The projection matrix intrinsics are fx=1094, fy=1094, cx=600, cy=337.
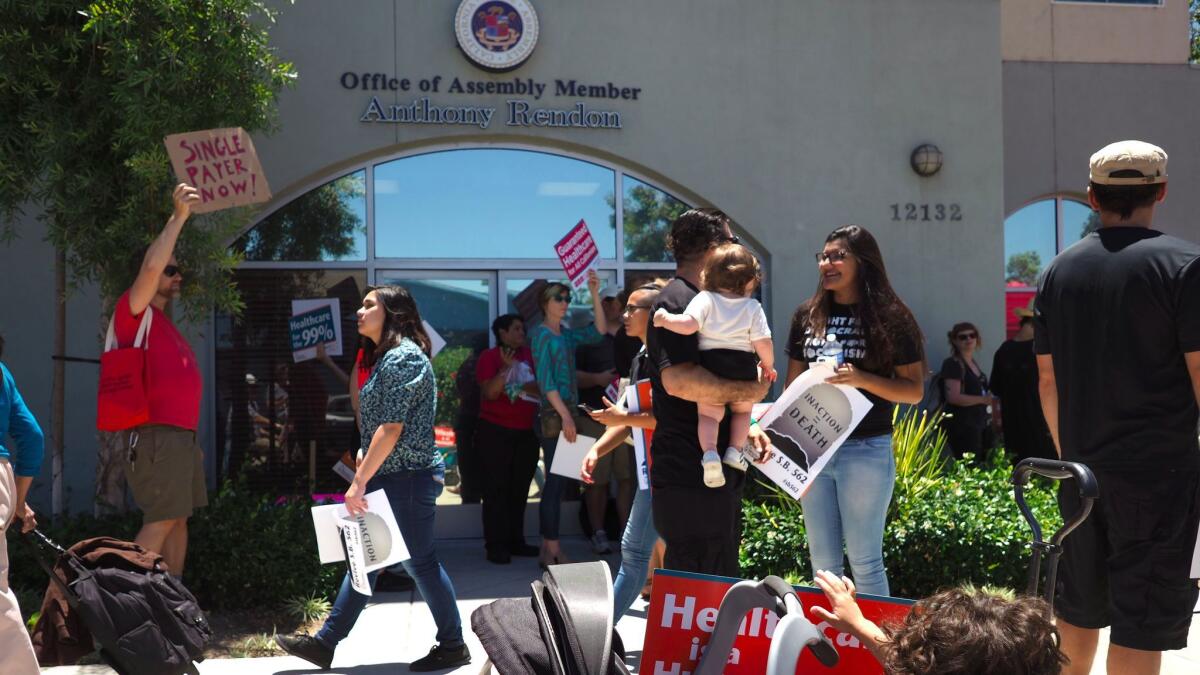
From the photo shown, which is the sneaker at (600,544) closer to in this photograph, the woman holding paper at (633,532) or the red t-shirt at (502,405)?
the red t-shirt at (502,405)

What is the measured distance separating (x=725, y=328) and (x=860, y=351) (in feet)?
2.84

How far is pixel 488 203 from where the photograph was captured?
373 inches

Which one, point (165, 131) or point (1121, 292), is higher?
point (165, 131)

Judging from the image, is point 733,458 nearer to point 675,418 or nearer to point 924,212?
point 675,418

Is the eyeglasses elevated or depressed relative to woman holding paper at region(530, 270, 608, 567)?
elevated

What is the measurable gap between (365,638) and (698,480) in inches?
119

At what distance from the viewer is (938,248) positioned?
9922mm

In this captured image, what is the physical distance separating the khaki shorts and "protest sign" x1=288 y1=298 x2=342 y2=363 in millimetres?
2850

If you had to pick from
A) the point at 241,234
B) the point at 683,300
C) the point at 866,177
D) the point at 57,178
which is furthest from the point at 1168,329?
the point at 241,234

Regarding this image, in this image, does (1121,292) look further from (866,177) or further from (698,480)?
(866,177)

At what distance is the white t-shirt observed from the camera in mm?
4059

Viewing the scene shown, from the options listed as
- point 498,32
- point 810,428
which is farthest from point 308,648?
point 498,32

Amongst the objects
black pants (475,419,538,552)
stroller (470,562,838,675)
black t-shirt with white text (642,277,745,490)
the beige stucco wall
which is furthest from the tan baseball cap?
the beige stucco wall

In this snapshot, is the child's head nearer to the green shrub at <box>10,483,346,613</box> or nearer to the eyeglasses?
the eyeglasses
